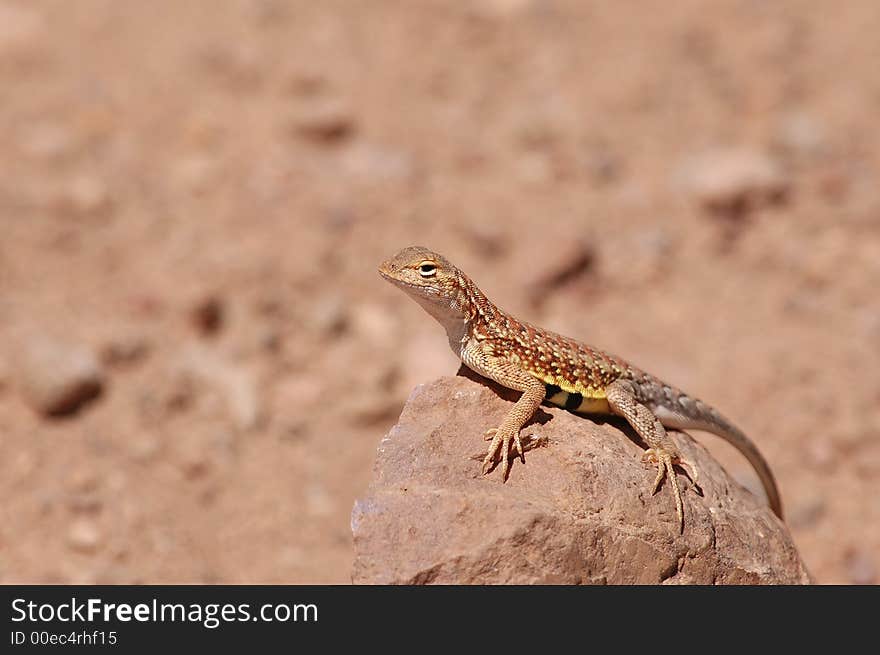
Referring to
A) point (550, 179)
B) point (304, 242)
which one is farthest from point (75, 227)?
point (550, 179)

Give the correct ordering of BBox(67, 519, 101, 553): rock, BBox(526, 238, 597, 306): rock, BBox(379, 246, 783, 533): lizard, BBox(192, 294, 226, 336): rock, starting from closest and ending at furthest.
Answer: BBox(379, 246, 783, 533): lizard < BBox(67, 519, 101, 553): rock < BBox(192, 294, 226, 336): rock < BBox(526, 238, 597, 306): rock

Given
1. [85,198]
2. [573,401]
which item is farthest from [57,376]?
[573,401]

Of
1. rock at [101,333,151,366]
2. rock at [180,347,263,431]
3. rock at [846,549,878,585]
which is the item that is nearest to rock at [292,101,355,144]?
rock at [180,347,263,431]

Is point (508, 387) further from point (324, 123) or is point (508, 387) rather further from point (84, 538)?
point (324, 123)

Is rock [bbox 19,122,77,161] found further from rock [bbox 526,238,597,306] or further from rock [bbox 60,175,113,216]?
rock [bbox 526,238,597,306]

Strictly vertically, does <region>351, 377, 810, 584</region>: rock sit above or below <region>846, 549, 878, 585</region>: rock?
below

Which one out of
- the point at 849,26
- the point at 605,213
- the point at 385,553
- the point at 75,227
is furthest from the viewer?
the point at 849,26
